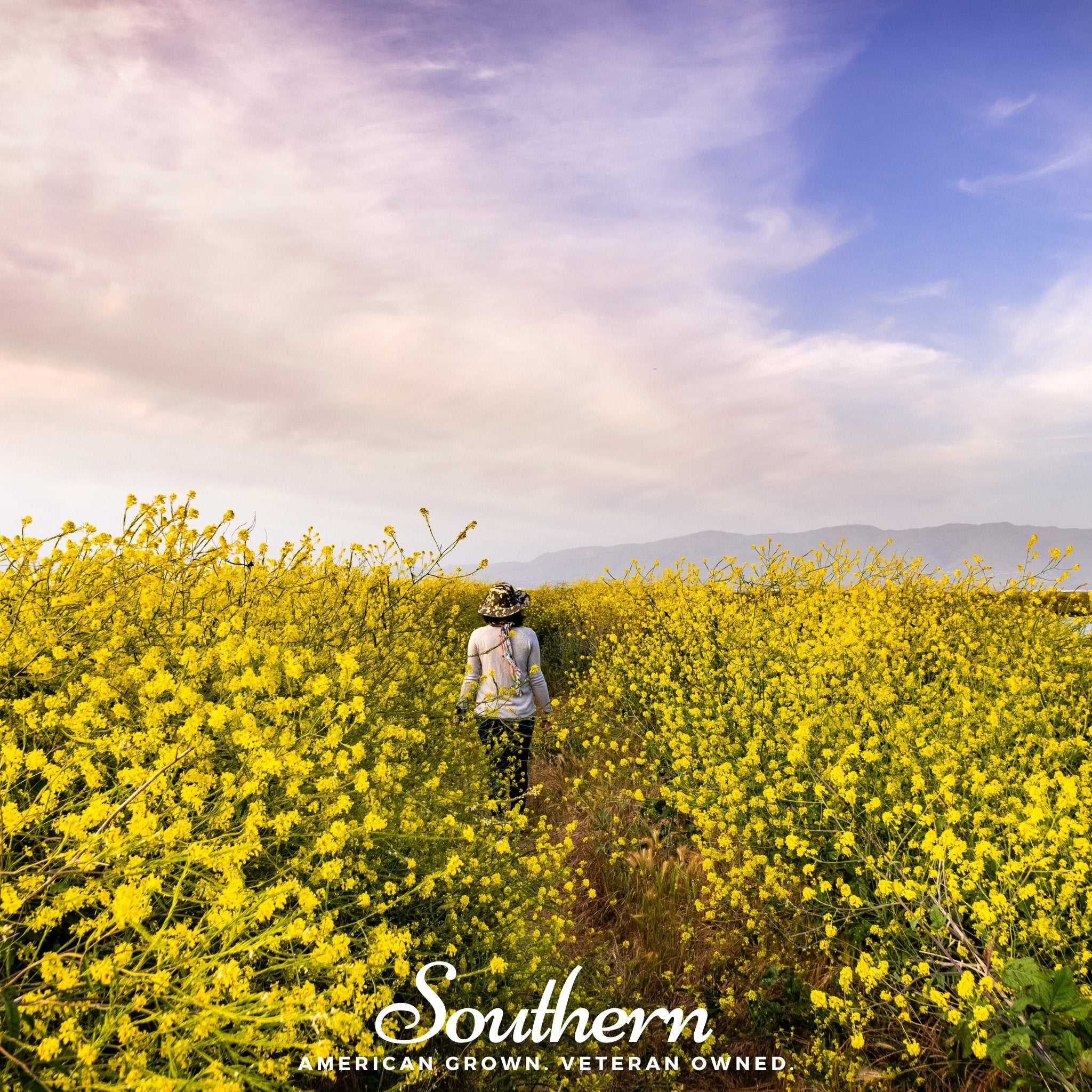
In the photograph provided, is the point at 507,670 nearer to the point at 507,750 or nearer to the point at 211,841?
the point at 507,750

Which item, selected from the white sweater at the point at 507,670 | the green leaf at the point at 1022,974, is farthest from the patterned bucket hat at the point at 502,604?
the green leaf at the point at 1022,974

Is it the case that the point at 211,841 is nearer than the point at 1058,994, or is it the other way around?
the point at 211,841

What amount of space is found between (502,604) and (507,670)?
536 mm

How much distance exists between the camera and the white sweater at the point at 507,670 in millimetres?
4961

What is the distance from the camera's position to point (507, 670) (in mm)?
5078

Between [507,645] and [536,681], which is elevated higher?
[507,645]

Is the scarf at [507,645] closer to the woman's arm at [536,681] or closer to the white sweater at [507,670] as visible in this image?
the white sweater at [507,670]

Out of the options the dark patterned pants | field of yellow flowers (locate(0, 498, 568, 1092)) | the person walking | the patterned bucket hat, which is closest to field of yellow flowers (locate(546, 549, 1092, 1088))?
the dark patterned pants

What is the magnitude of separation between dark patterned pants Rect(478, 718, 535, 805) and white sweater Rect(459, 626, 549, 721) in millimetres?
92

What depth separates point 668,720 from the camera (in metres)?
5.47

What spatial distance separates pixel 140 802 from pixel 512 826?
1734mm

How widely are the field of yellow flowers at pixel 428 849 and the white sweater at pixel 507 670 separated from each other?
1.12 feet

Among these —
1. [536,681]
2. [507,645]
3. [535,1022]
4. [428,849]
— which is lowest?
[535,1022]

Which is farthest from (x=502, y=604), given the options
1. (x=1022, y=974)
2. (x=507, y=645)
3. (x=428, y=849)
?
(x=1022, y=974)
